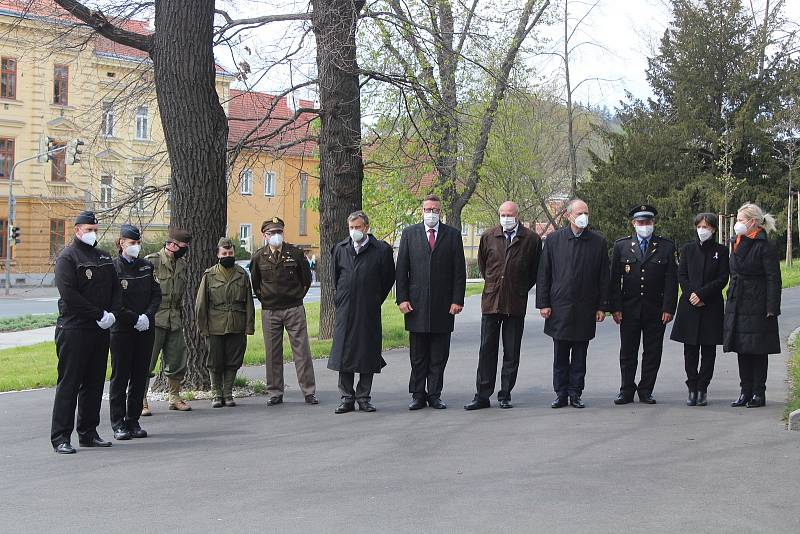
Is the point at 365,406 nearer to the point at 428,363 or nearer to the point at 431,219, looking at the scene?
the point at 428,363

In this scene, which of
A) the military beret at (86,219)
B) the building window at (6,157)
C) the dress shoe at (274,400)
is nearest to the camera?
the military beret at (86,219)

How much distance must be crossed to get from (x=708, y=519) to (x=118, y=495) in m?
3.88

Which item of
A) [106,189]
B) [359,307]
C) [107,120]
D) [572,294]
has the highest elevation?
[107,120]

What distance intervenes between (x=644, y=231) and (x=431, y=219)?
2326 mm

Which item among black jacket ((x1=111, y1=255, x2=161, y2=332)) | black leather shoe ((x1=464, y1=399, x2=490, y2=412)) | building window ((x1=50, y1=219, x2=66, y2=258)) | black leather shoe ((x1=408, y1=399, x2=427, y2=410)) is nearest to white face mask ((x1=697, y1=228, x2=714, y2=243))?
black leather shoe ((x1=464, y1=399, x2=490, y2=412))

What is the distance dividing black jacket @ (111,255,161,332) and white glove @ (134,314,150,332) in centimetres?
5

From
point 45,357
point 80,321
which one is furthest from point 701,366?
point 45,357

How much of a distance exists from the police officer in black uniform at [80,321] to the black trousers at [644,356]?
5432mm

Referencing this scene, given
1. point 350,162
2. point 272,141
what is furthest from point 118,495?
point 272,141

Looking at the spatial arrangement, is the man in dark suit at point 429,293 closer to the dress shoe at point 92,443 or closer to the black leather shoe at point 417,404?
the black leather shoe at point 417,404

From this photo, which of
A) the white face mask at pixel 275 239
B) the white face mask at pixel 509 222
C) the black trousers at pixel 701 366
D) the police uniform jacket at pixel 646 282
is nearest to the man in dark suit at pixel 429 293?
the white face mask at pixel 509 222

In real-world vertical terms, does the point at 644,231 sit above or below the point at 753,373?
above

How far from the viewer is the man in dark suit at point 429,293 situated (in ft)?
35.7

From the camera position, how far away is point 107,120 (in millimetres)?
16875
